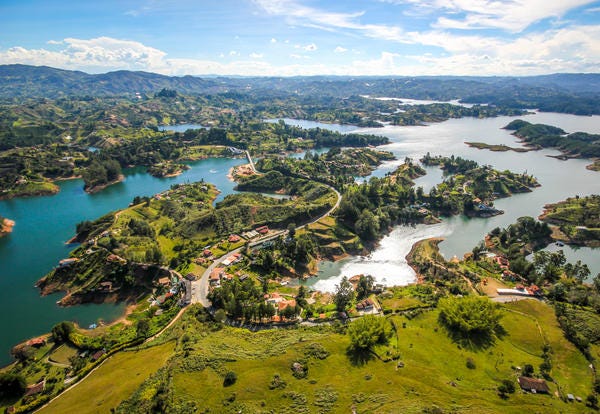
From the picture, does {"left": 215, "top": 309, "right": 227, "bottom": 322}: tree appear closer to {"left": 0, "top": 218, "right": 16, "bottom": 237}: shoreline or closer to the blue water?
the blue water

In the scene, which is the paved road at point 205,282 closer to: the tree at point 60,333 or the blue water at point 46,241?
the blue water at point 46,241

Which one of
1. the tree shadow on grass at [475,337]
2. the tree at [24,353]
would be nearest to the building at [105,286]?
the tree at [24,353]

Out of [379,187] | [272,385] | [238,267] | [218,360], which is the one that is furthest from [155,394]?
[379,187]

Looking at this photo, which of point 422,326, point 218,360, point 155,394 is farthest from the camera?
point 422,326

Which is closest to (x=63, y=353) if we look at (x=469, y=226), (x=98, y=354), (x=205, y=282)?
(x=98, y=354)

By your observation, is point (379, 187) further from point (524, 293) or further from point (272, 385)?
point (272, 385)

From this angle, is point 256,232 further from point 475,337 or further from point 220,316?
point 475,337
